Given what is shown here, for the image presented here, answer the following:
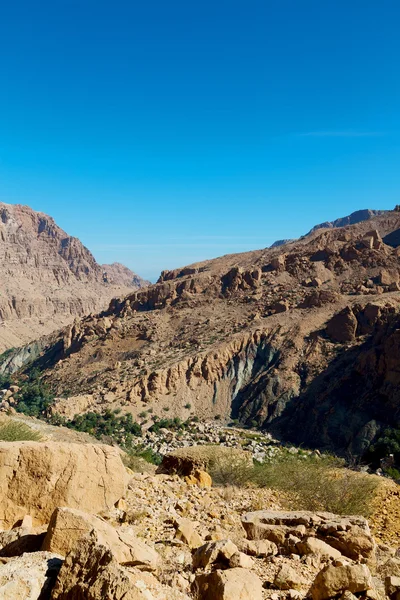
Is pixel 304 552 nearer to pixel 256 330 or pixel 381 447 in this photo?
pixel 381 447

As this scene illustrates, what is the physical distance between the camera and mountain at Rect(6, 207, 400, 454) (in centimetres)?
4669

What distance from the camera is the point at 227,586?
15.7 feet

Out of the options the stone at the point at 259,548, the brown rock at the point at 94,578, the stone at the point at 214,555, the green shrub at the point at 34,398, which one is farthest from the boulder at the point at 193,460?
the green shrub at the point at 34,398

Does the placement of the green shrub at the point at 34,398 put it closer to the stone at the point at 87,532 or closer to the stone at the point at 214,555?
the stone at the point at 87,532

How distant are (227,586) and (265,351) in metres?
56.9

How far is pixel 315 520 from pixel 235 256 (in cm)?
10144

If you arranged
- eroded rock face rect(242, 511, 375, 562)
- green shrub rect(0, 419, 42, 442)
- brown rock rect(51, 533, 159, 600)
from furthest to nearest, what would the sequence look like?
green shrub rect(0, 419, 42, 442) → eroded rock face rect(242, 511, 375, 562) → brown rock rect(51, 533, 159, 600)

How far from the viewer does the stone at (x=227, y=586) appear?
476 centimetres

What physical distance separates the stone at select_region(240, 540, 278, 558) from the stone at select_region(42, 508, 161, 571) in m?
1.64

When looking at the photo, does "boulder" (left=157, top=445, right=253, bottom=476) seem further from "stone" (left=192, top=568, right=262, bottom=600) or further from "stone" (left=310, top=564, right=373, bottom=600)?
"stone" (left=192, top=568, right=262, bottom=600)

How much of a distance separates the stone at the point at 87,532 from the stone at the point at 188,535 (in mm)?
1466

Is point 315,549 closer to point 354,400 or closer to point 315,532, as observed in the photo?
point 315,532

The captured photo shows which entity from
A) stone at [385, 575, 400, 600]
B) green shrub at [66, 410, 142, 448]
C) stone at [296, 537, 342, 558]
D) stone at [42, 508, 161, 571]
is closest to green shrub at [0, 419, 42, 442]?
stone at [42, 508, 161, 571]

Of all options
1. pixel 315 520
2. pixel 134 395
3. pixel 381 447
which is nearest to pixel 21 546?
pixel 315 520
